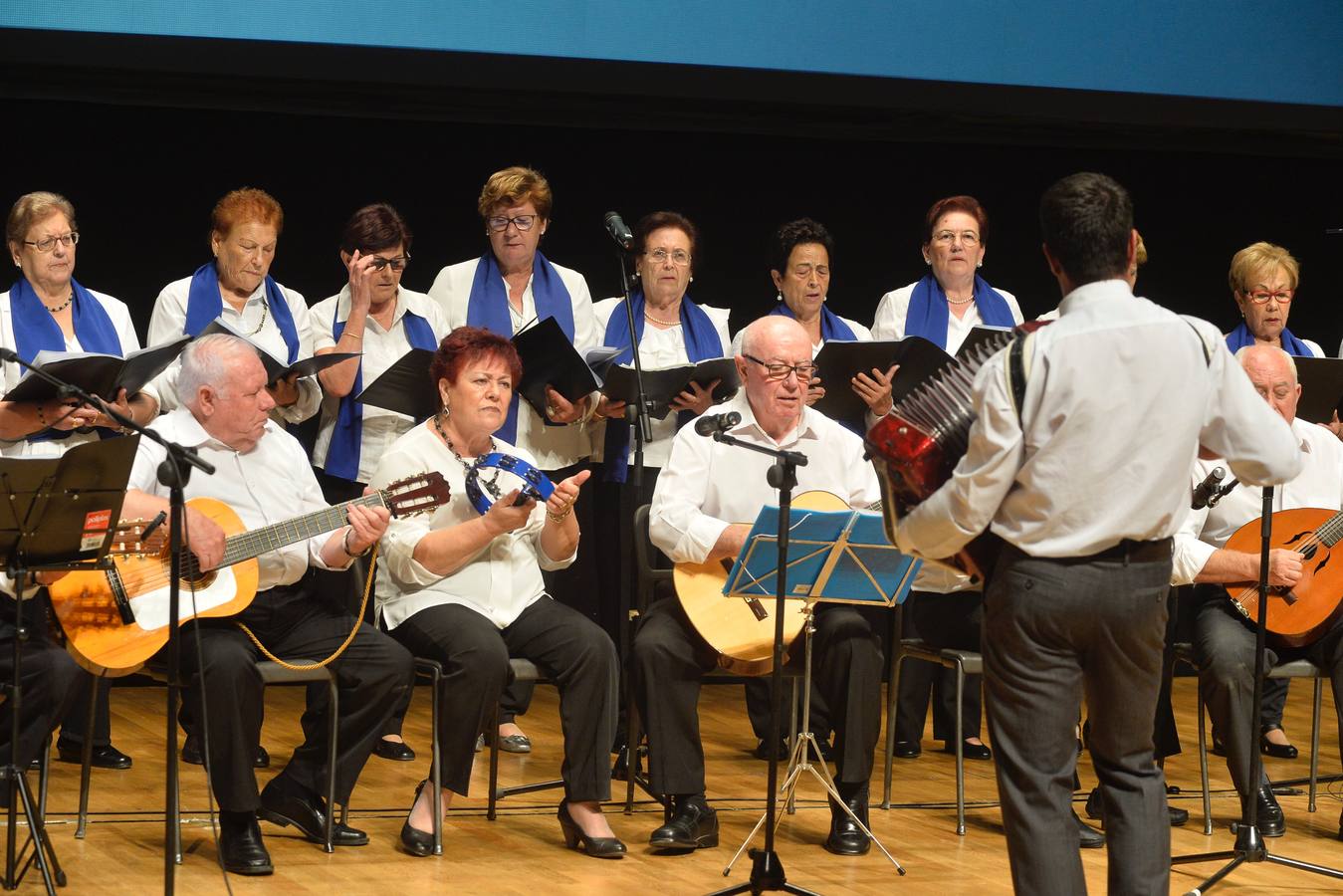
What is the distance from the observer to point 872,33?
19.4 feet

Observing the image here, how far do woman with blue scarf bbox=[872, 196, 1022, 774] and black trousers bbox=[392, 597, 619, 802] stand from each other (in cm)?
140

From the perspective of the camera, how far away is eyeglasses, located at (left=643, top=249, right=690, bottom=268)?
5480mm

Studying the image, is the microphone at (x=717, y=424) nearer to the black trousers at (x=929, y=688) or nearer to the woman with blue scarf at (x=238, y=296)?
the black trousers at (x=929, y=688)

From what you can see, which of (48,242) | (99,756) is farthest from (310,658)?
(48,242)

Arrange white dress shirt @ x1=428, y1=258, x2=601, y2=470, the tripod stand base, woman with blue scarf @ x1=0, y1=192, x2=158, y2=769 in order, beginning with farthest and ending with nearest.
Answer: white dress shirt @ x1=428, y1=258, x2=601, y2=470, woman with blue scarf @ x1=0, y1=192, x2=158, y2=769, the tripod stand base

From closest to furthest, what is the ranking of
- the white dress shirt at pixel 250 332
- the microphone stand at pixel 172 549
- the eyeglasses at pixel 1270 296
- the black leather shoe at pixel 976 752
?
the microphone stand at pixel 172 549
the white dress shirt at pixel 250 332
the black leather shoe at pixel 976 752
the eyeglasses at pixel 1270 296

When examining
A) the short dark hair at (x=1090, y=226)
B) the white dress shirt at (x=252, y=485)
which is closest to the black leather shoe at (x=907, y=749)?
the white dress shirt at (x=252, y=485)

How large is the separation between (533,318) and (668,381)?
0.79 m

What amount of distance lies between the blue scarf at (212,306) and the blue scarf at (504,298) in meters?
0.59

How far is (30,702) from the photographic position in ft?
12.5

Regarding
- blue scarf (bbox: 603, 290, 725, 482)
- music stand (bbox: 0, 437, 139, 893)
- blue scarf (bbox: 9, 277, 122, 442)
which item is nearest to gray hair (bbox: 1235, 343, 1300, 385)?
blue scarf (bbox: 603, 290, 725, 482)

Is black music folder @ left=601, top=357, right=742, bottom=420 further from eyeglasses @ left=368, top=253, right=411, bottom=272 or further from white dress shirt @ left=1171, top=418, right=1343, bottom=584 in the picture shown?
white dress shirt @ left=1171, top=418, right=1343, bottom=584

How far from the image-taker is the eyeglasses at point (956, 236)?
18.6 ft

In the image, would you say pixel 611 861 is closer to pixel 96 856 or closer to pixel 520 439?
pixel 96 856
